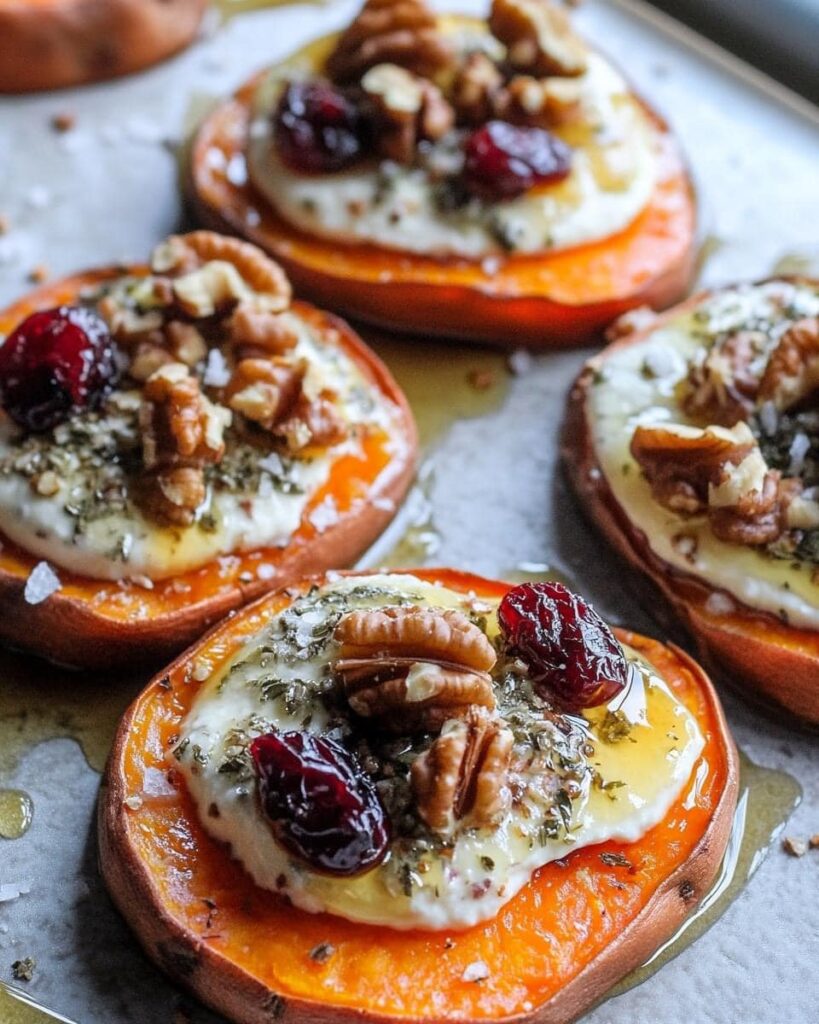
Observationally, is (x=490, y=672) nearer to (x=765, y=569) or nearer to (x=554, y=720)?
(x=554, y=720)

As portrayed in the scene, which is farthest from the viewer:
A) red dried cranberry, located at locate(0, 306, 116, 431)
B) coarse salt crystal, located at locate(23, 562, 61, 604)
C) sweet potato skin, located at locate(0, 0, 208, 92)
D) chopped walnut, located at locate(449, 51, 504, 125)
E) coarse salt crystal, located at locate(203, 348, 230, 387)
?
sweet potato skin, located at locate(0, 0, 208, 92)

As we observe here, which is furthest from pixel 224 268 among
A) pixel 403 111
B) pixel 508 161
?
pixel 508 161

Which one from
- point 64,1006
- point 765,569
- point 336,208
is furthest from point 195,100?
point 64,1006

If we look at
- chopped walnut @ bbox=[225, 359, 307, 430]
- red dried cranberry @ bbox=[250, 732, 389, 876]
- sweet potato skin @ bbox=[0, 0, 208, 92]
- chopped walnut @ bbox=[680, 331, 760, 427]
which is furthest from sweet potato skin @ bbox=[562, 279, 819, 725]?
sweet potato skin @ bbox=[0, 0, 208, 92]

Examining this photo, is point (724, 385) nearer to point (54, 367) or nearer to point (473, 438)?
point (473, 438)

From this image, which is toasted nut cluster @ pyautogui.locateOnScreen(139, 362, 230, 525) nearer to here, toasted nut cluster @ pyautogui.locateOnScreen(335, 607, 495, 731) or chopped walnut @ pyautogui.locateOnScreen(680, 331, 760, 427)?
toasted nut cluster @ pyautogui.locateOnScreen(335, 607, 495, 731)

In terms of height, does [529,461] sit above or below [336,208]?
below
